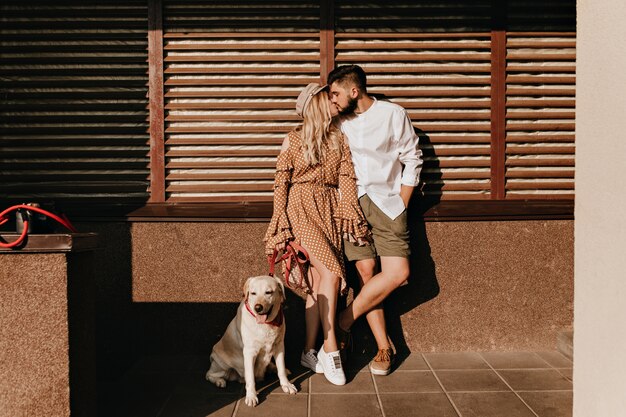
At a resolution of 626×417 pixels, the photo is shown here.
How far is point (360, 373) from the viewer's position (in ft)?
15.6

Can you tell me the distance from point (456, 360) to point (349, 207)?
1575mm

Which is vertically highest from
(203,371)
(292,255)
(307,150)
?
(307,150)

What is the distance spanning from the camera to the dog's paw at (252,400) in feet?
13.3

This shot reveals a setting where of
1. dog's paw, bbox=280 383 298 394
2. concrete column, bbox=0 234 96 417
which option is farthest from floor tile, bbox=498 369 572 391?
concrete column, bbox=0 234 96 417

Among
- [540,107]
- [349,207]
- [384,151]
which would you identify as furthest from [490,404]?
[540,107]

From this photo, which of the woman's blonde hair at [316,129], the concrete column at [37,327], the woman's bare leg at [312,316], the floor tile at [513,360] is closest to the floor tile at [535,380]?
the floor tile at [513,360]

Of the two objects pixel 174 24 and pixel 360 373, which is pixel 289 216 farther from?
pixel 174 24

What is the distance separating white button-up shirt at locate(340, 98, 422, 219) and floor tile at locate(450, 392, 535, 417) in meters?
1.47

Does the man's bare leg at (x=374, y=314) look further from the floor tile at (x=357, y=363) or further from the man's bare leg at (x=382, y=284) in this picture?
the floor tile at (x=357, y=363)

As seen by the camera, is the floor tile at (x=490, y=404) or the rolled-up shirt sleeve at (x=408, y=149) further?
the rolled-up shirt sleeve at (x=408, y=149)

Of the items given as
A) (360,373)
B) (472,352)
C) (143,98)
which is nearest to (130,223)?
(143,98)

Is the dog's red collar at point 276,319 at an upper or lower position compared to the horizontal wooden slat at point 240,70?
lower

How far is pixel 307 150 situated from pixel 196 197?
1140 millimetres

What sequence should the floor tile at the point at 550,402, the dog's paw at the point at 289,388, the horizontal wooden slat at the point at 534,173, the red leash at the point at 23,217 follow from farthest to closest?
the horizontal wooden slat at the point at 534,173, the dog's paw at the point at 289,388, the floor tile at the point at 550,402, the red leash at the point at 23,217
